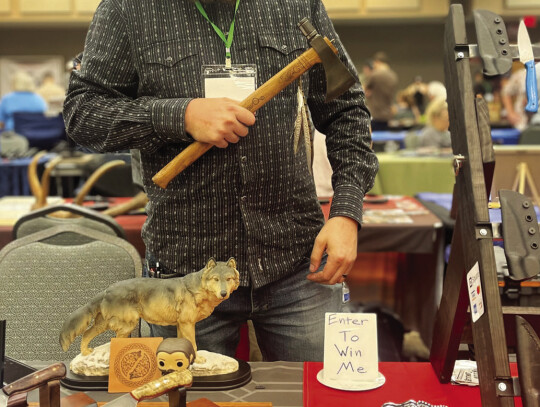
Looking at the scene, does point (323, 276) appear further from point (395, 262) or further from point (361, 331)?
point (395, 262)

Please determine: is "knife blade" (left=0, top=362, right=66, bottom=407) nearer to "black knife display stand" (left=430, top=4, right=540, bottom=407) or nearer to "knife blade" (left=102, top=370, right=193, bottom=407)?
"knife blade" (left=102, top=370, right=193, bottom=407)

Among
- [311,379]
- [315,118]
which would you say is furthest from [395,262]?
[311,379]

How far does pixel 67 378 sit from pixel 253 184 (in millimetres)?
492

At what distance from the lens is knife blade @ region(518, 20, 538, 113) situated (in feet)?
3.34

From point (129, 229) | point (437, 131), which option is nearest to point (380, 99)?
point (437, 131)

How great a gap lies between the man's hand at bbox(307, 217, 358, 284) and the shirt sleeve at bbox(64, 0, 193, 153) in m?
0.31

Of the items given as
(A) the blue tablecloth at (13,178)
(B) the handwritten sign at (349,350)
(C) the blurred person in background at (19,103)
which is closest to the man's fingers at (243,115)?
(B) the handwritten sign at (349,350)

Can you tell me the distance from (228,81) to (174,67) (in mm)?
108

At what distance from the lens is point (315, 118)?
1.46m

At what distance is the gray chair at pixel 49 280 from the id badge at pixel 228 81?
1.65 ft

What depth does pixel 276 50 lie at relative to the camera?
1315 millimetres

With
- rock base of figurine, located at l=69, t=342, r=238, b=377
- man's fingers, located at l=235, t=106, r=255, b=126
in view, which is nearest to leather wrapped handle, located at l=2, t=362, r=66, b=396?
rock base of figurine, located at l=69, t=342, r=238, b=377

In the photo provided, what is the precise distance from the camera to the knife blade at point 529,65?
1.02 m

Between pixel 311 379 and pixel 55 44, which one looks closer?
pixel 311 379
